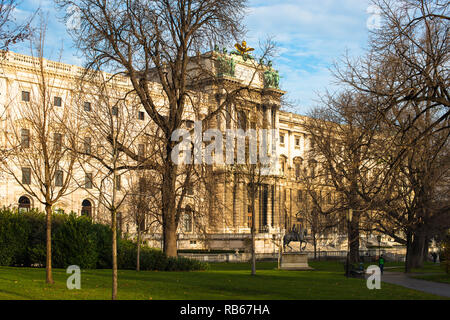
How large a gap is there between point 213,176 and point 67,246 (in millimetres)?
8200

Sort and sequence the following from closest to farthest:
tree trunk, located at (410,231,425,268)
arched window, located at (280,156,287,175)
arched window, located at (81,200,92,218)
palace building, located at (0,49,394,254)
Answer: palace building, located at (0,49,394,254) → tree trunk, located at (410,231,425,268) → arched window, located at (81,200,92,218) → arched window, located at (280,156,287,175)

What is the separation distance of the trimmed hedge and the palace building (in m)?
1.73

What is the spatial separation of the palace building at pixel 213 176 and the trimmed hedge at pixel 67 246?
5.67 ft

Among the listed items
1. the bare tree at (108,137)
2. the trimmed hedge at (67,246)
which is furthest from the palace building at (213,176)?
the trimmed hedge at (67,246)

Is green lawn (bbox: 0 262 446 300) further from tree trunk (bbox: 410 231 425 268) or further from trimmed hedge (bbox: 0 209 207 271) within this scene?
tree trunk (bbox: 410 231 425 268)

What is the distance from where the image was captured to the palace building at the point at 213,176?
3091cm

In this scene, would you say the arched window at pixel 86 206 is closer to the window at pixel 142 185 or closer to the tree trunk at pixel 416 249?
the window at pixel 142 185

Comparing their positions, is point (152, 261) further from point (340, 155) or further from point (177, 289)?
point (340, 155)

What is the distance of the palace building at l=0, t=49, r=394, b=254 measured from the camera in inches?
1217

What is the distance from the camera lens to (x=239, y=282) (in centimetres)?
2402

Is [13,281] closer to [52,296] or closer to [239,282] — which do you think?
[52,296]

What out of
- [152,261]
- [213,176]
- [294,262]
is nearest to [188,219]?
[152,261]

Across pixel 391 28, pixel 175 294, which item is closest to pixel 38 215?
pixel 175 294

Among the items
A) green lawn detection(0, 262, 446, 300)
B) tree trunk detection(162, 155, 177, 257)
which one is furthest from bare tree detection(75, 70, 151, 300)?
green lawn detection(0, 262, 446, 300)
